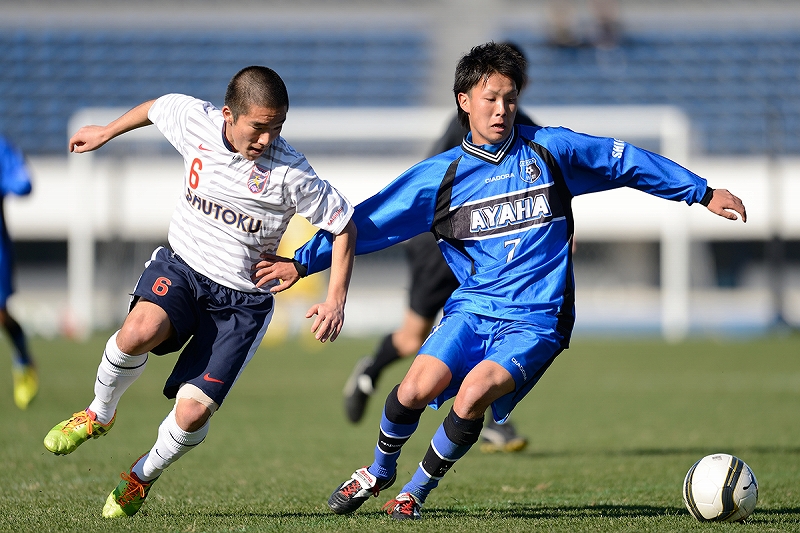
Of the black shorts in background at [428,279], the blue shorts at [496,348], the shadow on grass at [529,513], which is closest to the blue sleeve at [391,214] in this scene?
the blue shorts at [496,348]

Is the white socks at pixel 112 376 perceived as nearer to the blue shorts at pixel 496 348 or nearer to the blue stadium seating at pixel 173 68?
the blue shorts at pixel 496 348

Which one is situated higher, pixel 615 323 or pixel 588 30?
pixel 588 30

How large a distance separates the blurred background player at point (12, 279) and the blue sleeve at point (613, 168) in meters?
5.17

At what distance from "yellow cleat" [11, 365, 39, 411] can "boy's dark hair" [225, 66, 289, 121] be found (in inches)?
201

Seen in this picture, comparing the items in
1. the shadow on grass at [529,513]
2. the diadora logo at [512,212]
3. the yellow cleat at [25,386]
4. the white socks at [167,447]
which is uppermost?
the diadora logo at [512,212]

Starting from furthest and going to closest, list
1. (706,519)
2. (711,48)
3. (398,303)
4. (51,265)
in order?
(711,48)
(51,265)
(398,303)
(706,519)

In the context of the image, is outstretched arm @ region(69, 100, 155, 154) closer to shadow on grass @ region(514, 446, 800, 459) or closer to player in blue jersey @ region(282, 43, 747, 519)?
player in blue jersey @ region(282, 43, 747, 519)

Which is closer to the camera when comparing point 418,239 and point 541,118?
point 418,239

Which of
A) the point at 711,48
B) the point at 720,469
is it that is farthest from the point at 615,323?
the point at 720,469

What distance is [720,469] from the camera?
13.1 feet

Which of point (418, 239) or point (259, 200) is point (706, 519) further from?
point (418, 239)

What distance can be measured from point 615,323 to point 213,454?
15.4m

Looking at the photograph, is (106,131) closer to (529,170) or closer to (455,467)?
(529,170)

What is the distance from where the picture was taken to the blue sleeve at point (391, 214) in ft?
13.7
